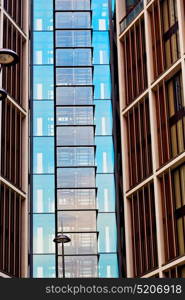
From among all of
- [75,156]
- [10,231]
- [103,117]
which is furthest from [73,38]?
[10,231]

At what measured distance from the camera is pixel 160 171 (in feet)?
142

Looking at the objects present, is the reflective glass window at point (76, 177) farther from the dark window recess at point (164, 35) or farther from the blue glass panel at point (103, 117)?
the dark window recess at point (164, 35)

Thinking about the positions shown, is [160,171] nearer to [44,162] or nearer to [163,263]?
[163,263]

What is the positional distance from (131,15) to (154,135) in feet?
33.6

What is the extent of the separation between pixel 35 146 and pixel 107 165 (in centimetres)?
600

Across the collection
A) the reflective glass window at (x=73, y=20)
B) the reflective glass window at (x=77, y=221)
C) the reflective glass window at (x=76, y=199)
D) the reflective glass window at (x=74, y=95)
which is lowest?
the reflective glass window at (x=77, y=221)

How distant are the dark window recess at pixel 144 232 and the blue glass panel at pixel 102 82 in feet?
53.3

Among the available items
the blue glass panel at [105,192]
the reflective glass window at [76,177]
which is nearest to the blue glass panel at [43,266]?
the blue glass panel at [105,192]

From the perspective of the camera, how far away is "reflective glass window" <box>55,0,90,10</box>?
64.6 m

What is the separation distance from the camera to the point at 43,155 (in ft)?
194

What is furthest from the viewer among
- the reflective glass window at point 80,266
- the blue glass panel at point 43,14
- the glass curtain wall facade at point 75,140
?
the blue glass panel at point 43,14

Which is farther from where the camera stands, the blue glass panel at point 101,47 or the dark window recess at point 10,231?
the blue glass panel at point 101,47

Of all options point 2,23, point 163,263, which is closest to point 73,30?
point 2,23

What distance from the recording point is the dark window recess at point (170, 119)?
1646 inches
